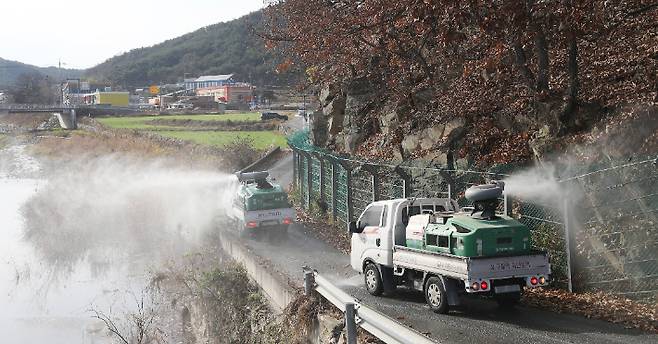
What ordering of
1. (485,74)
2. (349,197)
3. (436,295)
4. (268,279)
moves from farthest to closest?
(349,197)
(485,74)
(268,279)
(436,295)

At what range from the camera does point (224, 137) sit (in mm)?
65188

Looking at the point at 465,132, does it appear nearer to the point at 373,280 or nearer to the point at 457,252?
the point at 373,280

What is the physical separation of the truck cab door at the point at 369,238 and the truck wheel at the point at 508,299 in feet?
9.19

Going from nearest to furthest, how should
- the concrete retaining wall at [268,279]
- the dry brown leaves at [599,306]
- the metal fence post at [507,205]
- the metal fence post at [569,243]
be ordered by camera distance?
the dry brown leaves at [599,306]
the metal fence post at [569,243]
the metal fence post at [507,205]
the concrete retaining wall at [268,279]

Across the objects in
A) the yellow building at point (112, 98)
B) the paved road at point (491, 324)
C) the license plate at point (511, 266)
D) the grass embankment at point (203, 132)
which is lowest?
the paved road at point (491, 324)

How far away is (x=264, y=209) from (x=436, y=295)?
13748 mm

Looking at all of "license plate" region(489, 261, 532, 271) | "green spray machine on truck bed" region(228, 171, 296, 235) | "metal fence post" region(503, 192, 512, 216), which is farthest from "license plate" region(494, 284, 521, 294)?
"green spray machine on truck bed" region(228, 171, 296, 235)

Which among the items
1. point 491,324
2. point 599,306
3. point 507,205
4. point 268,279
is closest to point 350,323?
point 491,324

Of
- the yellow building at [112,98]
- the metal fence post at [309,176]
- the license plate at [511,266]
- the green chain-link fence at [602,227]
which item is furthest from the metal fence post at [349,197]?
the yellow building at [112,98]

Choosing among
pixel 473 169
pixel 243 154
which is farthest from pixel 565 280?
pixel 243 154

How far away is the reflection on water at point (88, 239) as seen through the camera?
24.3 m

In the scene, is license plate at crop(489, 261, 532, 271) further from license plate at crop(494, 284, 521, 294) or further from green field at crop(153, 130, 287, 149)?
green field at crop(153, 130, 287, 149)

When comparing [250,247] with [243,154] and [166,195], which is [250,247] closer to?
[166,195]

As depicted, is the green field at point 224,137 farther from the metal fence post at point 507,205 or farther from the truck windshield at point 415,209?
the truck windshield at point 415,209
